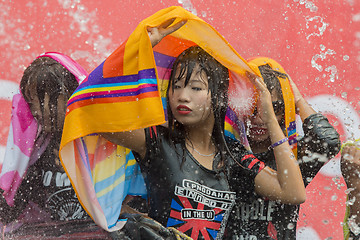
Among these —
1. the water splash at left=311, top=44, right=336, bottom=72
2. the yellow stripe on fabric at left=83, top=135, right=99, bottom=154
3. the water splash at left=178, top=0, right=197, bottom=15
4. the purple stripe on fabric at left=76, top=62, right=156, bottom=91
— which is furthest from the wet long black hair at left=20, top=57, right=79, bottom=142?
the water splash at left=311, top=44, right=336, bottom=72

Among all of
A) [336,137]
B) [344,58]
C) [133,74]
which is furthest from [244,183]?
[344,58]

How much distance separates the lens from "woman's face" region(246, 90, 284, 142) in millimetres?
2029

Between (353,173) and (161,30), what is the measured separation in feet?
3.59

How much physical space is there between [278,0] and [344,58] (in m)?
0.64

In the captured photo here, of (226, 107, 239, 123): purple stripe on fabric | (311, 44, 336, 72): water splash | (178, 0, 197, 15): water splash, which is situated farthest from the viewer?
(311, 44, 336, 72): water splash

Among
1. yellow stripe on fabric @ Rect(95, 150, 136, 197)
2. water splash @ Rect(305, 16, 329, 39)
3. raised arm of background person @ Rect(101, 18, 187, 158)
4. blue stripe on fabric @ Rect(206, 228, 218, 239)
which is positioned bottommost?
blue stripe on fabric @ Rect(206, 228, 218, 239)

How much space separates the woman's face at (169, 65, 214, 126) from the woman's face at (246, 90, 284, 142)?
29cm

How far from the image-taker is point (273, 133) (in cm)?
184

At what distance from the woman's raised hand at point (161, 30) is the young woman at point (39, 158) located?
2.10 feet

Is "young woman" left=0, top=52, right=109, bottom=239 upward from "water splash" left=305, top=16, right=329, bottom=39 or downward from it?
downward

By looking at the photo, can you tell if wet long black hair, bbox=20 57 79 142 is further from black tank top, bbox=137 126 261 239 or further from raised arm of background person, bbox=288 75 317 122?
raised arm of background person, bbox=288 75 317 122

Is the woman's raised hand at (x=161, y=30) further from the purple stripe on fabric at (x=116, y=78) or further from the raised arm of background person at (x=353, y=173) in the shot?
the raised arm of background person at (x=353, y=173)

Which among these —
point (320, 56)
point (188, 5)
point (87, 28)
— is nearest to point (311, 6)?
point (320, 56)

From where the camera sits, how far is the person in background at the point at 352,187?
6.87 feet
